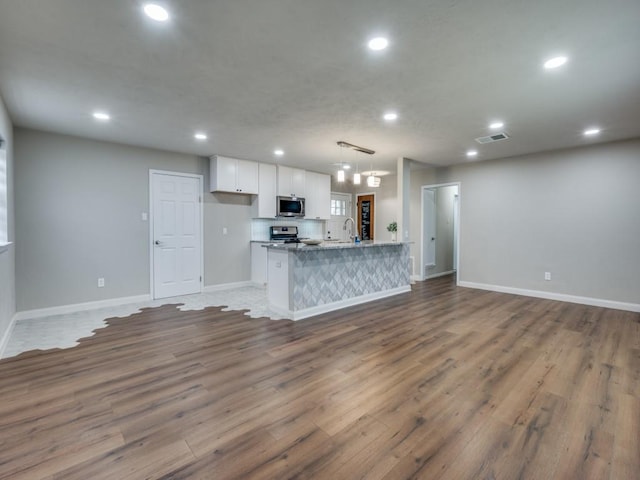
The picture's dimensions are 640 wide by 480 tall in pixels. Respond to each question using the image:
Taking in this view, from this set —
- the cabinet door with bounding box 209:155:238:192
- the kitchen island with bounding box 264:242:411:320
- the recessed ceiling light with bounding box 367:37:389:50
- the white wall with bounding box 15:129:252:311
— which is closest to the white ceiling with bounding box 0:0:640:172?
the recessed ceiling light with bounding box 367:37:389:50

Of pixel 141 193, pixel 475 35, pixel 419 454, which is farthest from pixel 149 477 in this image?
pixel 141 193

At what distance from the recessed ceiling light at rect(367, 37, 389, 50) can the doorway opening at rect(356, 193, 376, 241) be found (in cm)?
608

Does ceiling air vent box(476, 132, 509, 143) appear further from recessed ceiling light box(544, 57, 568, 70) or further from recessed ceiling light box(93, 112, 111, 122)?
recessed ceiling light box(93, 112, 111, 122)

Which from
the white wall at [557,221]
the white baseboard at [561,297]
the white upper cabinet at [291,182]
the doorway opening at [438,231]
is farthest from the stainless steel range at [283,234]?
the white baseboard at [561,297]

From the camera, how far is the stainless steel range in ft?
22.1

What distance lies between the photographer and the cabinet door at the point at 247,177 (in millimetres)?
5970

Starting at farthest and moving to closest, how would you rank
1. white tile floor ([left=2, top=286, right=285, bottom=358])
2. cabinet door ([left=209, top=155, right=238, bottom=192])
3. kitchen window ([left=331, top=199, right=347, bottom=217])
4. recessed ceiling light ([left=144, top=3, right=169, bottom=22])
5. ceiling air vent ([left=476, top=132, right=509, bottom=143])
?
1. kitchen window ([left=331, top=199, right=347, bottom=217])
2. cabinet door ([left=209, top=155, right=238, bottom=192])
3. ceiling air vent ([left=476, top=132, right=509, bottom=143])
4. white tile floor ([left=2, top=286, right=285, bottom=358])
5. recessed ceiling light ([left=144, top=3, right=169, bottom=22])

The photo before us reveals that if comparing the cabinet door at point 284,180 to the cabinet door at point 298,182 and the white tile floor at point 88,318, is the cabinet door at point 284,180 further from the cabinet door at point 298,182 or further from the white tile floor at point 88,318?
the white tile floor at point 88,318

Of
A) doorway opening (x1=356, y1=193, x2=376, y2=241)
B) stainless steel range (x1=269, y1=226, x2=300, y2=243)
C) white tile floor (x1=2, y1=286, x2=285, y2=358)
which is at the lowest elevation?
white tile floor (x1=2, y1=286, x2=285, y2=358)

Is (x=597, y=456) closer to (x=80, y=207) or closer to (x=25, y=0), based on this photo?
(x=25, y=0)

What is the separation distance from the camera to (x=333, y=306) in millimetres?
4598

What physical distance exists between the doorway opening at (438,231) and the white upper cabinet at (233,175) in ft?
13.0

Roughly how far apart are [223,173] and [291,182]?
1599 millimetres

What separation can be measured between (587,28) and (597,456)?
2.67 meters
